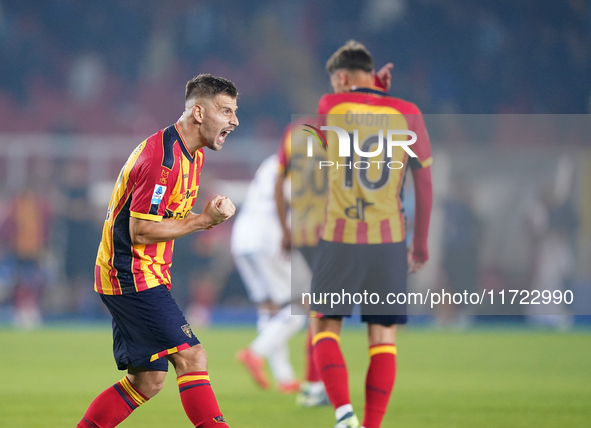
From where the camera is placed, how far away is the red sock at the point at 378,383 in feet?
12.4

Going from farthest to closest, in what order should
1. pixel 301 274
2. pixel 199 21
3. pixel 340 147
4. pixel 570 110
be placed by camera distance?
pixel 199 21, pixel 570 110, pixel 301 274, pixel 340 147

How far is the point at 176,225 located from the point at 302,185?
272 centimetres

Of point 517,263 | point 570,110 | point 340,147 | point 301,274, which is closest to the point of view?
point 340,147

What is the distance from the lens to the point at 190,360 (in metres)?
3.22

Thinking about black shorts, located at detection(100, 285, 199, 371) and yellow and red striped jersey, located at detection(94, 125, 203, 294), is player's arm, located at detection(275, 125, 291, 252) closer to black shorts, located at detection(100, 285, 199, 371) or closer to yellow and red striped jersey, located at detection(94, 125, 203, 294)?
yellow and red striped jersey, located at detection(94, 125, 203, 294)

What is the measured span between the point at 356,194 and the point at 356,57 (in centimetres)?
79

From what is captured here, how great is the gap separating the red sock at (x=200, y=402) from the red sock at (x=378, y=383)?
93 cm

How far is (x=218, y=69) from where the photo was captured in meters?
19.6

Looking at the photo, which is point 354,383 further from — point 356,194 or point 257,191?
point 356,194

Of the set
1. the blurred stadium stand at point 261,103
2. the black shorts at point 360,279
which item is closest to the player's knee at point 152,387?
the black shorts at point 360,279

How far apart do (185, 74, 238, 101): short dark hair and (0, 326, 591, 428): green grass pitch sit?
7.03 ft

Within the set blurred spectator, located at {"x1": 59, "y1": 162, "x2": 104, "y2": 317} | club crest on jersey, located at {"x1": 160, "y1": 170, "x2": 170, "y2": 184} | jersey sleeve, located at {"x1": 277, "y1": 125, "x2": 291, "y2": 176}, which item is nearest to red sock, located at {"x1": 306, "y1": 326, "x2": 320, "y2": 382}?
jersey sleeve, located at {"x1": 277, "y1": 125, "x2": 291, "y2": 176}

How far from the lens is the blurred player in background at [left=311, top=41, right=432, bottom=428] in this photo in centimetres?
394

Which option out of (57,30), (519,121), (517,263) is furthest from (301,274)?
(57,30)
